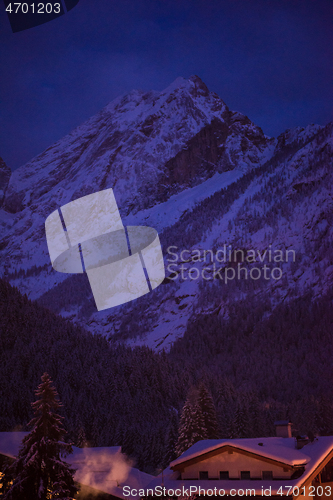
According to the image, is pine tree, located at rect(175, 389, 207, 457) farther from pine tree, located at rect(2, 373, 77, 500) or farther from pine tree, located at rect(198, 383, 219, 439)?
pine tree, located at rect(2, 373, 77, 500)

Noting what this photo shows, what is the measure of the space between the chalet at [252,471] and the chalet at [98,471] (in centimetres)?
420

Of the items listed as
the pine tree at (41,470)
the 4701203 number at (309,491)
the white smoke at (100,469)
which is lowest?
the white smoke at (100,469)

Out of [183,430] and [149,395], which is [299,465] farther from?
[149,395]

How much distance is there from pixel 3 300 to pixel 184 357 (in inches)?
4065

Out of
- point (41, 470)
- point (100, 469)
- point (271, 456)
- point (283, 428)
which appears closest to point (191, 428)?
point (100, 469)

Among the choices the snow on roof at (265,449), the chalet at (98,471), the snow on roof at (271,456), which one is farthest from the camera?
the chalet at (98,471)

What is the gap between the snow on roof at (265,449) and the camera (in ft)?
94.9

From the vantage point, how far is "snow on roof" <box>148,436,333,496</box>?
28562 millimetres

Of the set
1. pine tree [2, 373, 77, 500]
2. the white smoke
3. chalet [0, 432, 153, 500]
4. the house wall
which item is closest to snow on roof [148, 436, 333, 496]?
the house wall

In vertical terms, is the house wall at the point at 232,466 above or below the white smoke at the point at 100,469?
above

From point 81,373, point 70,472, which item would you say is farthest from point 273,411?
point 70,472

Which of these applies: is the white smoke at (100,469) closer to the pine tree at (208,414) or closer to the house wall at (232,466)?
the house wall at (232,466)

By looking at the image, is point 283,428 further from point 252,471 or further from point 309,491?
point 252,471

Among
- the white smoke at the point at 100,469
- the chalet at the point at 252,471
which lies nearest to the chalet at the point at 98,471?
the white smoke at the point at 100,469
